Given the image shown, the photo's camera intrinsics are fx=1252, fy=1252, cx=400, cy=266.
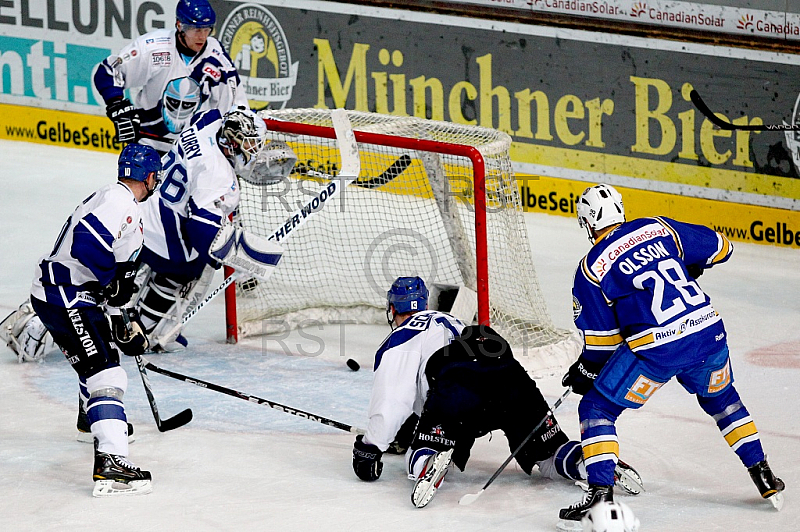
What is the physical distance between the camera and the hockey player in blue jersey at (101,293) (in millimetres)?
4141

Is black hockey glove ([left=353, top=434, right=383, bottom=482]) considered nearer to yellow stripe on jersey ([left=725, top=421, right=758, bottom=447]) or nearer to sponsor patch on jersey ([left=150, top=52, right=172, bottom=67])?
yellow stripe on jersey ([left=725, top=421, right=758, bottom=447])

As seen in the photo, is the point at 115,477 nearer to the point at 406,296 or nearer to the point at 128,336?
the point at 128,336

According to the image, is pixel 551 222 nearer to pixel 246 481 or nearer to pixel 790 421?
pixel 790 421

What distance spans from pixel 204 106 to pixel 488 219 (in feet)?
5.09

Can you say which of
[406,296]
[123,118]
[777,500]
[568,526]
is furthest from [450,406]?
[123,118]

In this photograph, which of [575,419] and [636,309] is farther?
[575,419]

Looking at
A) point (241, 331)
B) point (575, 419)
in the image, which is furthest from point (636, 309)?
point (241, 331)

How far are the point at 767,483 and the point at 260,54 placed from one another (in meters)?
5.65

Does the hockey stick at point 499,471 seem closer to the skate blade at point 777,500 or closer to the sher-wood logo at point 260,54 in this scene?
the skate blade at point 777,500

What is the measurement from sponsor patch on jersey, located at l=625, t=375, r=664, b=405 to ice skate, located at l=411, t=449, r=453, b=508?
634mm

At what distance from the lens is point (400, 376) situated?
4.18 metres

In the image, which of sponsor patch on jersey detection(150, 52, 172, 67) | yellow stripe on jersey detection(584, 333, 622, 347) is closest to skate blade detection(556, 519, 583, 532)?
yellow stripe on jersey detection(584, 333, 622, 347)

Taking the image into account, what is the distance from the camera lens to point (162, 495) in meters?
4.18

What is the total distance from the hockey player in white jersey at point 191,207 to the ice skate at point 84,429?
3.14 feet
